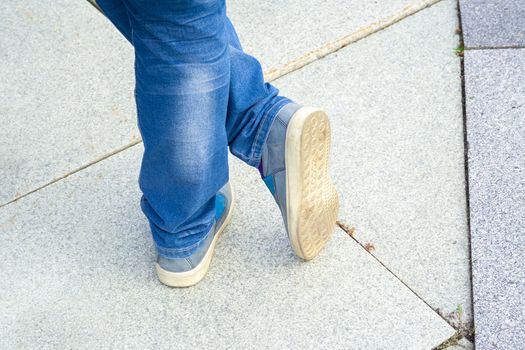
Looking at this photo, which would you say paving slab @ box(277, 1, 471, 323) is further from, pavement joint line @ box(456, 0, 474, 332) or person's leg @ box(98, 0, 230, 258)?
person's leg @ box(98, 0, 230, 258)

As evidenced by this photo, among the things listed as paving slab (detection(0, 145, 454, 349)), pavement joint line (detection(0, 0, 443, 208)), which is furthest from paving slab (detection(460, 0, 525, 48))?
paving slab (detection(0, 145, 454, 349))

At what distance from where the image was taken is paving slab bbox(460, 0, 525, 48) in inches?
113

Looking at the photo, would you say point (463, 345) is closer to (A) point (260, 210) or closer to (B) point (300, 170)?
(B) point (300, 170)

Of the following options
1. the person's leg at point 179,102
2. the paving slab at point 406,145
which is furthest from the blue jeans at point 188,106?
the paving slab at point 406,145

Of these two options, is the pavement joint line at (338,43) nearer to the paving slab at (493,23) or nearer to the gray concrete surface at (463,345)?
the paving slab at (493,23)

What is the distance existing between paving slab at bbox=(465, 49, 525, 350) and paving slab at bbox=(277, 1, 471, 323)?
0.14 ft

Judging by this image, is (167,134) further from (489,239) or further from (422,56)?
(422,56)

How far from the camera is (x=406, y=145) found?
249 centimetres

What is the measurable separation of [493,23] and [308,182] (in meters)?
1.44

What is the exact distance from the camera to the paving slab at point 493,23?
113 inches

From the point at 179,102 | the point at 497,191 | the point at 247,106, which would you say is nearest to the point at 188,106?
the point at 179,102

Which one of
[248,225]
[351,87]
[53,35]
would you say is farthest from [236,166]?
[53,35]

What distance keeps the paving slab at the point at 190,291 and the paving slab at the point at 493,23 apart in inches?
44.8

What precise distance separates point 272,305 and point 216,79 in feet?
2.19
